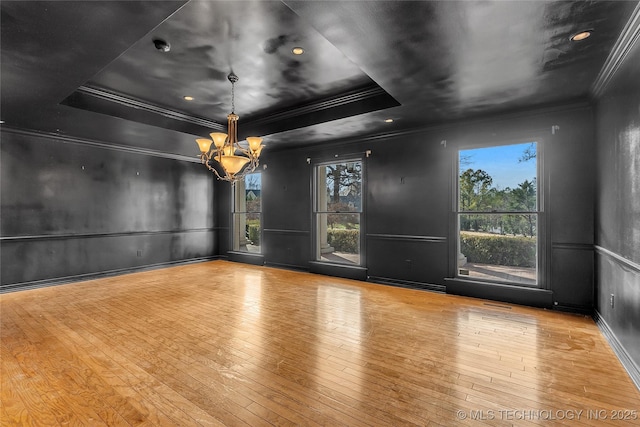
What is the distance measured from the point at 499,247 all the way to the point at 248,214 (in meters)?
5.76

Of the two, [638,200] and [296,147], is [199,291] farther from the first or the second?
[638,200]

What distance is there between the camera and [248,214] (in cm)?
792

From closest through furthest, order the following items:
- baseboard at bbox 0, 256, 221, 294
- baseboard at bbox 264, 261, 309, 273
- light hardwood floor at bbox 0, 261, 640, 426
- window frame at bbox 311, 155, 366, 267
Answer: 1. light hardwood floor at bbox 0, 261, 640, 426
2. baseboard at bbox 0, 256, 221, 294
3. window frame at bbox 311, 155, 366, 267
4. baseboard at bbox 264, 261, 309, 273

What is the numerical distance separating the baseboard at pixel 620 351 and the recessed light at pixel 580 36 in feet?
8.55

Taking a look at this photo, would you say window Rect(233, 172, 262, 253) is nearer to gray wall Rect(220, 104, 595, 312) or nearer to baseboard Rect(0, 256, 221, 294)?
gray wall Rect(220, 104, 595, 312)

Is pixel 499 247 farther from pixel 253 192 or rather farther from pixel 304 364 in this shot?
pixel 253 192

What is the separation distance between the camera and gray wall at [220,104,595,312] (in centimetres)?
390

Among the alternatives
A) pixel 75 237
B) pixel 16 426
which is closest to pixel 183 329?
pixel 16 426

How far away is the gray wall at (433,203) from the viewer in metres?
3.90

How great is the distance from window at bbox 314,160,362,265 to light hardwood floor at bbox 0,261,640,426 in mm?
1842

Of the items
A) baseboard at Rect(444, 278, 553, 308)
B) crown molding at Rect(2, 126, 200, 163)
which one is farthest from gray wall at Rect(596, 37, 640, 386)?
crown molding at Rect(2, 126, 200, 163)

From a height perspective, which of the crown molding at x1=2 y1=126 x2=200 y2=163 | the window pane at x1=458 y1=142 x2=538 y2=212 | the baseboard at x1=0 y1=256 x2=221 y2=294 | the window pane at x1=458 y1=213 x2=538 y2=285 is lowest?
the baseboard at x1=0 y1=256 x2=221 y2=294

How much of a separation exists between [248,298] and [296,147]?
350cm

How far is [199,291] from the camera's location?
4.91 meters
